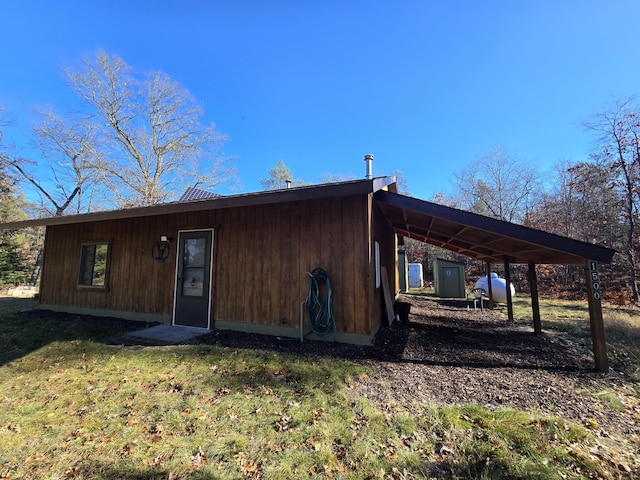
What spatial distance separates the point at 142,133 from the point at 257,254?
638 inches

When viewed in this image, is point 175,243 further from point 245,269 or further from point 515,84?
point 515,84

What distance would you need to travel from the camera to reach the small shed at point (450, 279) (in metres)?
12.1

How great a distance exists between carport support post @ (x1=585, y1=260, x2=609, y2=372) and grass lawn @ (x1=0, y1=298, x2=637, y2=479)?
1873 millimetres

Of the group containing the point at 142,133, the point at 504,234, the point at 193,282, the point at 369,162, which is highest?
the point at 142,133

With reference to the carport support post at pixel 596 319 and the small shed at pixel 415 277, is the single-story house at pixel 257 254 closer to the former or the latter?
the carport support post at pixel 596 319

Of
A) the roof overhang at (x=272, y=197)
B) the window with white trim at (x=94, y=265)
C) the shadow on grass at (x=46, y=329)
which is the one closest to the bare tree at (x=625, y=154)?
the roof overhang at (x=272, y=197)

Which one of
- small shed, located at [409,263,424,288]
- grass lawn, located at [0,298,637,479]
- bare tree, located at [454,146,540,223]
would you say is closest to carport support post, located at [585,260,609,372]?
grass lawn, located at [0,298,637,479]

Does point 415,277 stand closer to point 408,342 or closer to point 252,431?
point 408,342

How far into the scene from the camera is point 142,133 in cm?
1661

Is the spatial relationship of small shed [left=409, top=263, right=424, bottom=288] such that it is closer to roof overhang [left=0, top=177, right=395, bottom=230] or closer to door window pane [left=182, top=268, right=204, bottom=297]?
roof overhang [left=0, top=177, right=395, bottom=230]

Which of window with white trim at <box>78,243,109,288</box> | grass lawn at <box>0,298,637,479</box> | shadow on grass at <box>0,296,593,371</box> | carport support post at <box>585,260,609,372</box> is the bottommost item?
grass lawn at <box>0,298,637,479</box>

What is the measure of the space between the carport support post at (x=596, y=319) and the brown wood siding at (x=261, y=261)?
2760 millimetres

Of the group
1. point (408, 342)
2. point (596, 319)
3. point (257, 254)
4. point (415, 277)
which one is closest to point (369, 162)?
point (257, 254)

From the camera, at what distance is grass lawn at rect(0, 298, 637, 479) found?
1853 millimetres
